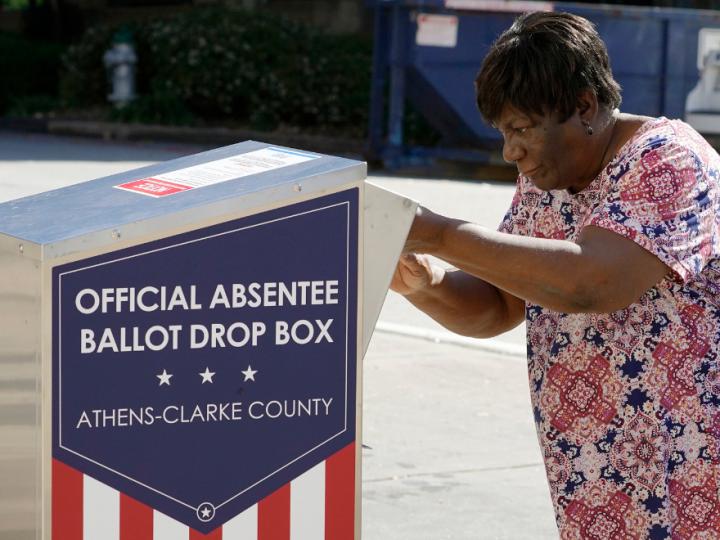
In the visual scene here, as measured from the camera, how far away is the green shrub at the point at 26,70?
78.3 feet

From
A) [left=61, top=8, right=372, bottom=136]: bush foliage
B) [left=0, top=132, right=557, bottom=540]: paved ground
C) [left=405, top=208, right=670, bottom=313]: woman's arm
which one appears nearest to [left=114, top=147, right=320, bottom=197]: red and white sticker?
[left=405, top=208, right=670, bottom=313]: woman's arm

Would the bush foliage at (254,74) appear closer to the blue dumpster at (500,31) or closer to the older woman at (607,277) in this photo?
the blue dumpster at (500,31)

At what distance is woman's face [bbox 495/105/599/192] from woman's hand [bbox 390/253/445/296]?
268 millimetres

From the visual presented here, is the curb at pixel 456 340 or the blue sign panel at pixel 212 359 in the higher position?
the blue sign panel at pixel 212 359

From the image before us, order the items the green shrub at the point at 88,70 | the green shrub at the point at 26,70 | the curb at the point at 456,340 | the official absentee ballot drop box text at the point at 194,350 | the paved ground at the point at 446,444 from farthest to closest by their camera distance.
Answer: the green shrub at the point at 26,70, the green shrub at the point at 88,70, the curb at the point at 456,340, the paved ground at the point at 446,444, the official absentee ballot drop box text at the point at 194,350

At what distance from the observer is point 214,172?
235 centimetres

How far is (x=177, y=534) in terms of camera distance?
7.38 ft

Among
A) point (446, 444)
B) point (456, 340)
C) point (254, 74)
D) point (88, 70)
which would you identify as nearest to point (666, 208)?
point (446, 444)

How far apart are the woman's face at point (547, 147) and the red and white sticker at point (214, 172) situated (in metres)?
0.38

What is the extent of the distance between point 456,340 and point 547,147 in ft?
15.9

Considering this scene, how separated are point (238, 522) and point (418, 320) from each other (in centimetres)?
566

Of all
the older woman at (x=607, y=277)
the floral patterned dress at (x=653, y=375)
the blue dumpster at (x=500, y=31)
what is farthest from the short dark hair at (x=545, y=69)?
the blue dumpster at (x=500, y=31)

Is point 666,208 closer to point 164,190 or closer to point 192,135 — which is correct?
point 164,190

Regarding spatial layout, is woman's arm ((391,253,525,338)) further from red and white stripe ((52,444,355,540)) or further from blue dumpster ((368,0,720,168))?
blue dumpster ((368,0,720,168))
